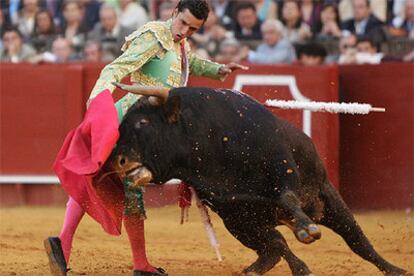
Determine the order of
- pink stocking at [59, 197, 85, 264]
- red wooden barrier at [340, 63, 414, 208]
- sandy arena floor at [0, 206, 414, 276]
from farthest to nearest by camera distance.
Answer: red wooden barrier at [340, 63, 414, 208] < sandy arena floor at [0, 206, 414, 276] < pink stocking at [59, 197, 85, 264]

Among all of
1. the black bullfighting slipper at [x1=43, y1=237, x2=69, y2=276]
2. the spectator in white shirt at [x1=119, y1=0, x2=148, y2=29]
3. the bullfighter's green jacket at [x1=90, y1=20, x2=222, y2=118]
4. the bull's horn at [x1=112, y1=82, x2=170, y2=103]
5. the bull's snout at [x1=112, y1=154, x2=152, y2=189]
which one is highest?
the spectator in white shirt at [x1=119, y1=0, x2=148, y2=29]

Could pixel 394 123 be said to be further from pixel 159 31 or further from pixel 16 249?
pixel 159 31

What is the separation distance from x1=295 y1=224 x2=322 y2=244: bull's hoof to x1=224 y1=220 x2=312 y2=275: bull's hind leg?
1.76 feet

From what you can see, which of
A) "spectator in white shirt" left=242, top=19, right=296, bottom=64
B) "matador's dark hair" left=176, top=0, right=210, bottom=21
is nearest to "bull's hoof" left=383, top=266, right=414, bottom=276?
"matador's dark hair" left=176, top=0, right=210, bottom=21

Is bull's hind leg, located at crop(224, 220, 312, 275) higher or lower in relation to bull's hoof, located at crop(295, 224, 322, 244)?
lower

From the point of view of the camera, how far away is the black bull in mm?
4871

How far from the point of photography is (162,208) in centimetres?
886

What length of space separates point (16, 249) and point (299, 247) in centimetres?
185

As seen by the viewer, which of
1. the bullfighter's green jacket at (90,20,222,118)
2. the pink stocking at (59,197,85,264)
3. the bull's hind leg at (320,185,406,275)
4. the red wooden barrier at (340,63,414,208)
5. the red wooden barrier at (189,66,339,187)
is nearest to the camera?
the bullfighter's green jacket at (90,20,222,118)

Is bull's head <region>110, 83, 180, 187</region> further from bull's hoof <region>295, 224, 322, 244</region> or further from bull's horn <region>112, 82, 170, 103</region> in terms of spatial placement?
bull's hoof <region>295, 224, 322, 244</region>

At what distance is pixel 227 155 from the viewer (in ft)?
16.6

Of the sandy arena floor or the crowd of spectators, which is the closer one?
the sandy arena floor

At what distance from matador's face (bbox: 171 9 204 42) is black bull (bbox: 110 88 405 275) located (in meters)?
→ 0.34

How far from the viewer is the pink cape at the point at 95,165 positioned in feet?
15.9
